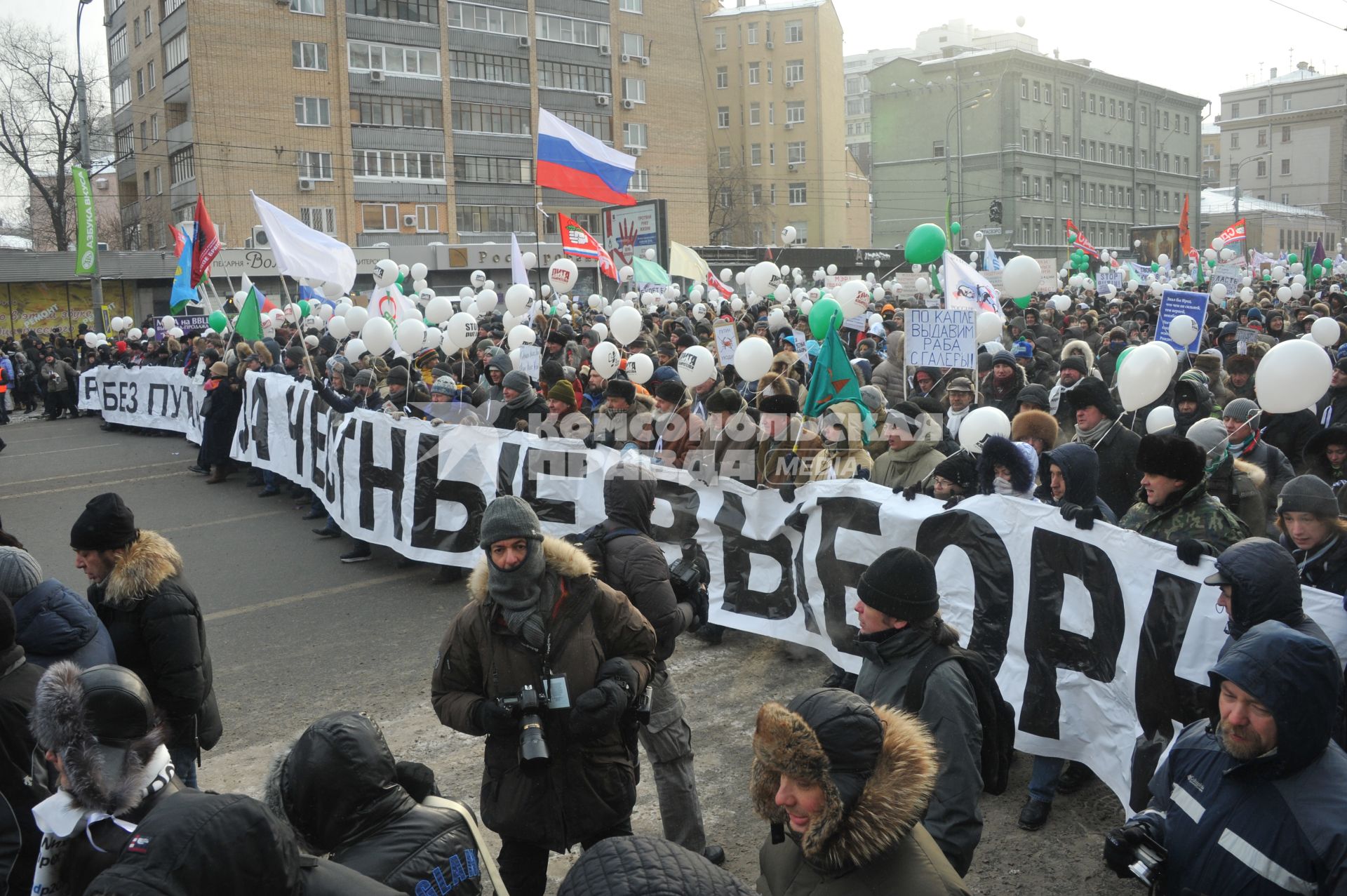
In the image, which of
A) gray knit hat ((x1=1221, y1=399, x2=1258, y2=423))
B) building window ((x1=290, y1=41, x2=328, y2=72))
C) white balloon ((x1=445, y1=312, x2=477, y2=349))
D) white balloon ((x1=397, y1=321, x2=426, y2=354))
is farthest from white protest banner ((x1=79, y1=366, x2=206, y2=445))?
building window ((x1=290, y1=41, x2=328, y2=72))

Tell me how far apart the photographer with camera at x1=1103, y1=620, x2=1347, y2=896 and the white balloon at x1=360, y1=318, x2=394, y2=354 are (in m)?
10.7

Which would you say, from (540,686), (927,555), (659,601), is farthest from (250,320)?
(540,686)

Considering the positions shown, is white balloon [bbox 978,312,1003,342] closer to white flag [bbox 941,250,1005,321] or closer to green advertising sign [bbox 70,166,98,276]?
white flag [bbox 941,250,1005,321]

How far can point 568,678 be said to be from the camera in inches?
147

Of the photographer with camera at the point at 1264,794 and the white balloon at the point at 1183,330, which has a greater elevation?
the white balloon at the point at 1183,330

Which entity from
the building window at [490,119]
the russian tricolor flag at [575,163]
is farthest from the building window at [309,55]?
the russian tricolor flag at [575,163]

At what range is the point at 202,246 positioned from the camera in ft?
54.3

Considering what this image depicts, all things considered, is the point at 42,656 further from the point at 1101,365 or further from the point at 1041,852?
the point at 1101,365

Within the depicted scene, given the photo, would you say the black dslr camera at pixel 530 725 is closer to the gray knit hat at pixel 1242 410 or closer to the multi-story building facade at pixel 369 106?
the gray knit hat at pixel 1242 410

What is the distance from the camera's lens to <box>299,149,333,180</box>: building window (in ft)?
171

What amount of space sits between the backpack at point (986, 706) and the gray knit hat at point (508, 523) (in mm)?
1363

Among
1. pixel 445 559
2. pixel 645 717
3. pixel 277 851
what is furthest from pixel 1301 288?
pixel 277 851

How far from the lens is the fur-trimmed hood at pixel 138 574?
4.32 m

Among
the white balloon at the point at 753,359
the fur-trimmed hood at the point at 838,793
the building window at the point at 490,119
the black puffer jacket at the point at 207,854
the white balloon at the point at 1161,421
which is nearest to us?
the black puffer jacket at the point at 207,854
